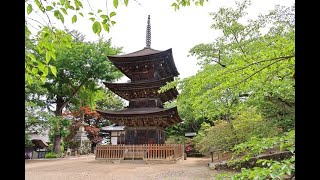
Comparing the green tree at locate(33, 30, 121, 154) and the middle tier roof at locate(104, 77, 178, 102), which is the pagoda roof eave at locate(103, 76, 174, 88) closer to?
the middle tier roof at locate(104, 77, 178, 102)

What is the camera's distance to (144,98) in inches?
605

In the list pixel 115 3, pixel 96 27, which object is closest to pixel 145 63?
pixel 96 27

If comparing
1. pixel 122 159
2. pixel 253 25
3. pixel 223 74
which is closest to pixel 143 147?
pixel 122 159

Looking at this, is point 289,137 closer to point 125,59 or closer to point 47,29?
point 47,29

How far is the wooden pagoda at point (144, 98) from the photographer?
47.0 feet

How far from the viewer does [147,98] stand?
15305mm

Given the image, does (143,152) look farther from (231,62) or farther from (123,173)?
(231,62)

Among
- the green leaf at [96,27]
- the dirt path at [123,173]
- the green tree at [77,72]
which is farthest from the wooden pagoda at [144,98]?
the green leaf at [96,27]

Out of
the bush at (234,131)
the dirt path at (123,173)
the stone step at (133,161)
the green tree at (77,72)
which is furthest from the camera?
the green tree at (77,72)

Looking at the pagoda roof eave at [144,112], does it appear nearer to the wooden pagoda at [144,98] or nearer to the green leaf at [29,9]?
the wooden pagoda at [144,98]

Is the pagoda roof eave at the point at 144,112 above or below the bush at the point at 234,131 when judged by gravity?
above

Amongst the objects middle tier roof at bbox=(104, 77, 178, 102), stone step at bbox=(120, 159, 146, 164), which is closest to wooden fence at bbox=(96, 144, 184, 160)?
stone step at bbox=(120, 159, 146, 164)
